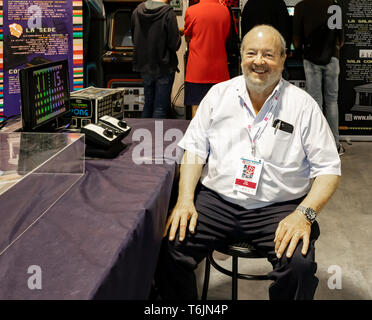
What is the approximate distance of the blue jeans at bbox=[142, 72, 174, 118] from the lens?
4.61m

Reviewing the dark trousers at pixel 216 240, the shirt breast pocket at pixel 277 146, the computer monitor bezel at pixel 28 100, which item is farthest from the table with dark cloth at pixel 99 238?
the shirt breast pocket at pixel 277 146

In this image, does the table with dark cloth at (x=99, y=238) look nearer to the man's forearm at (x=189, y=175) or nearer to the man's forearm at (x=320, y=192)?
the man's forearm at (x=189, y=175)

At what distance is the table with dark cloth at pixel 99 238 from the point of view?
1082mm

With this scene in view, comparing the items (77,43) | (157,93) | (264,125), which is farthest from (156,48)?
(264,125)

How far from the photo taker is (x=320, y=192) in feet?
6.18

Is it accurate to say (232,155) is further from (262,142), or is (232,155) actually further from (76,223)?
(76,223)

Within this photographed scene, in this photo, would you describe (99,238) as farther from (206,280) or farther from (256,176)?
(206,280)

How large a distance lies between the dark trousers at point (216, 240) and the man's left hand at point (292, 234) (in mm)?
33

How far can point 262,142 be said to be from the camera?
6.41 ft

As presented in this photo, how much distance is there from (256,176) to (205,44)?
280cm
